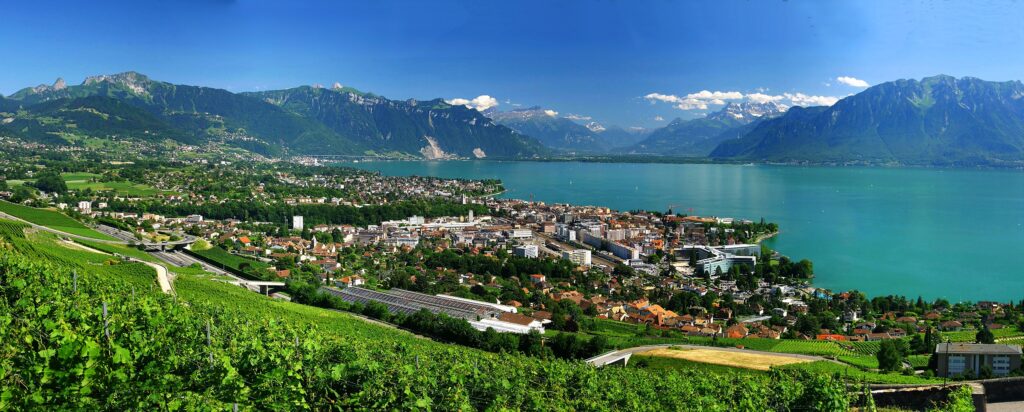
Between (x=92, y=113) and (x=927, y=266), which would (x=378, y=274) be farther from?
(x=92, y=113)

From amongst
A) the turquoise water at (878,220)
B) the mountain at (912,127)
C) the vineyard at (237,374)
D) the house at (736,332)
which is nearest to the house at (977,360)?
the house at (736,332)

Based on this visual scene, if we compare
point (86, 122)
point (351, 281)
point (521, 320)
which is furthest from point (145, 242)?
point (86, 122)

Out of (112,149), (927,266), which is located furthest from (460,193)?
(112,149)

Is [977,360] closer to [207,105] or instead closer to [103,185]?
[103,185]

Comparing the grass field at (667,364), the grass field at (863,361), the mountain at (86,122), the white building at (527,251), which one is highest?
the mountain at (86,122)

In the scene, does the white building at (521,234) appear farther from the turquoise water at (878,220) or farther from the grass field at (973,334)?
the grass field at (973,334)

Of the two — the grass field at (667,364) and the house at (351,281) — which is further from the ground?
the grass field at (667,364)
